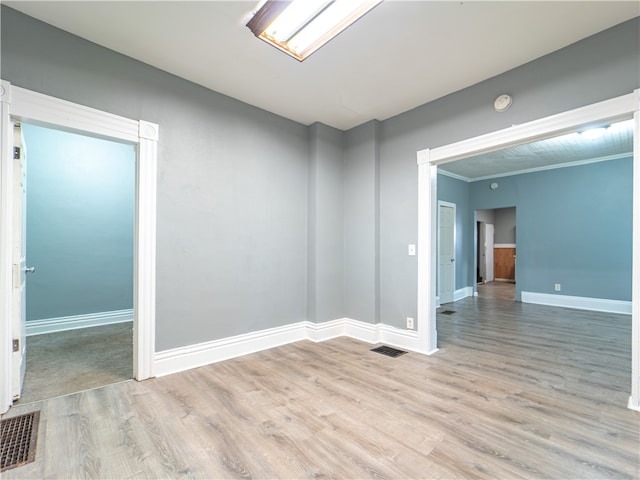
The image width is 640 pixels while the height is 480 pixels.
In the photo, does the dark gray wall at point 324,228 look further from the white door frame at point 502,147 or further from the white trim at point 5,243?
the white trim at point 5,243

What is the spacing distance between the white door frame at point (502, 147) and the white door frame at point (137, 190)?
2.74 m

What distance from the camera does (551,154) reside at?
18.0 feet

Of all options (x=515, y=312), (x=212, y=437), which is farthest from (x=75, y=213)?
(x=515, y=312)

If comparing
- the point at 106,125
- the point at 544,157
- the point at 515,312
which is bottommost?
the point at 515,312

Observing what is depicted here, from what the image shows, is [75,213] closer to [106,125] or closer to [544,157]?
Result: [106,125]

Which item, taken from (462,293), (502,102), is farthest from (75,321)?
(462,293)

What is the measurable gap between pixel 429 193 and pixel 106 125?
10.3ft

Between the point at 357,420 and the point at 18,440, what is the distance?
6.75 ft

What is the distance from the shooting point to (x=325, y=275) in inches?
153

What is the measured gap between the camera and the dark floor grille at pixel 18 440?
5.24ft

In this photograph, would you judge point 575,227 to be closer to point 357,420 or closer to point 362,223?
point 362,223

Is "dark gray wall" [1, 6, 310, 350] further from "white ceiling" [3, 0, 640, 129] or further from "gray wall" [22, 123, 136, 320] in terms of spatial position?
"gray wall" [22, 123, 136, 320]

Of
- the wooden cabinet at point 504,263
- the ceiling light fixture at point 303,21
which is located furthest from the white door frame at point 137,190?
the wooden cabinet at point 504,263

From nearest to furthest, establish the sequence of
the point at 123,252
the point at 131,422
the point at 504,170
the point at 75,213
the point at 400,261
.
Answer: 1. the point at 131,422
2. the point at 400,261
3. the point at 75,213
4. the point at 123,252
5. the point at 504,170
